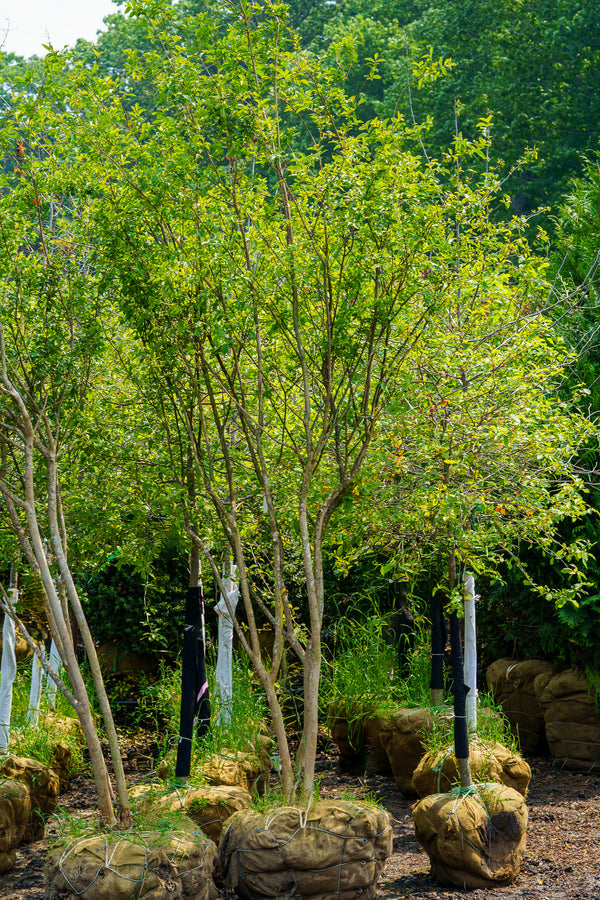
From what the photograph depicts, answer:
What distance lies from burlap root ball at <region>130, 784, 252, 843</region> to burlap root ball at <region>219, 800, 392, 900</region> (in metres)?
0.73

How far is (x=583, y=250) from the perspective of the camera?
837cm

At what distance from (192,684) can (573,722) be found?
146 inches

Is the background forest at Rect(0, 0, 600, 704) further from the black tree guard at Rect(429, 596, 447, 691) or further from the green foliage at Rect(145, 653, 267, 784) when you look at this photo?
the green foliage at Rect(145, 653, 267, 784)

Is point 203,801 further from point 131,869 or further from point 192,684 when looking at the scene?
point 131,869

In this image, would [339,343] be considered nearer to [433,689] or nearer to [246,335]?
[246,335]

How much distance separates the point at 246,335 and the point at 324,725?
178 inches

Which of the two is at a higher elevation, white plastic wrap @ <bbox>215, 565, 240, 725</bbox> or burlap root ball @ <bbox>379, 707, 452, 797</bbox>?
white plastic wrap @ <bbox>215, 565, 240, 725</bbox>

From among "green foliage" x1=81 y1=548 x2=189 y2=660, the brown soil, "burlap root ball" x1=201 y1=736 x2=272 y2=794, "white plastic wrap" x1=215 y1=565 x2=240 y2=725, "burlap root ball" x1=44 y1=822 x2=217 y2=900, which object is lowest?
the brown soil

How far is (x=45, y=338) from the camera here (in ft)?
16.2

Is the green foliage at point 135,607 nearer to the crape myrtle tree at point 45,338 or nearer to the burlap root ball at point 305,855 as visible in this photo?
the crape myrtle tree at point 45,338

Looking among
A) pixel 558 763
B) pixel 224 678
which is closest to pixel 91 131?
pixel 224 678

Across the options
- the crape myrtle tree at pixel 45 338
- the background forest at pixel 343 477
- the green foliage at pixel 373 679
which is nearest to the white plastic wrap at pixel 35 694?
the background forest at pixel 343 477

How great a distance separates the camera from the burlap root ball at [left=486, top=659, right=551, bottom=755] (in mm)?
8094

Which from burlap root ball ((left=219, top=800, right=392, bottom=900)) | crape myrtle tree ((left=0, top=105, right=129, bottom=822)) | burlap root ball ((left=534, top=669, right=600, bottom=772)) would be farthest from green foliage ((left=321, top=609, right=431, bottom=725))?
crape myrtle tree ((left=0, top=105, right=129, bottom=822))
